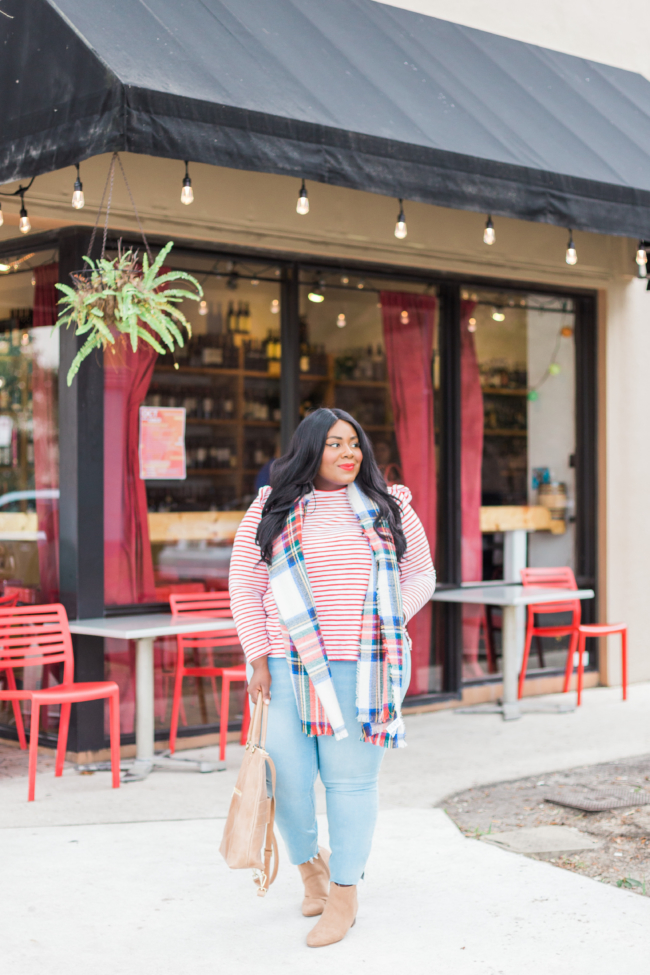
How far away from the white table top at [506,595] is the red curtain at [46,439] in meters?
2.65

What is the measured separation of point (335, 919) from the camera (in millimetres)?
3471

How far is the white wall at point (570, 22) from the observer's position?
7398 millimetres

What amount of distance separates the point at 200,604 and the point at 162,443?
3.33ft

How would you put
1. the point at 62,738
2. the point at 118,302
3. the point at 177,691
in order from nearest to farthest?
the point at 118,302 < the point at 62,738 < the point at 177,691

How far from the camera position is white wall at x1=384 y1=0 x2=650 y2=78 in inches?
291

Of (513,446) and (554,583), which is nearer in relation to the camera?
(554,583)

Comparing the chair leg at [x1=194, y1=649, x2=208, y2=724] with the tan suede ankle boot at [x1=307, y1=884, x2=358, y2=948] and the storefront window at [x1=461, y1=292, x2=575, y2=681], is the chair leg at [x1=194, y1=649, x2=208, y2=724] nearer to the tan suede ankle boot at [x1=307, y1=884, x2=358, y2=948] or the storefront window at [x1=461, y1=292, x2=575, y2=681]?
the storefront window at [x1=461, y1=292, x2=575, y2=681]

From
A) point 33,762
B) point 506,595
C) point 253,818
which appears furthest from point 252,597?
point 506,595

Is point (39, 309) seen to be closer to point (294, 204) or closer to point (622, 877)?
point (294, 204)

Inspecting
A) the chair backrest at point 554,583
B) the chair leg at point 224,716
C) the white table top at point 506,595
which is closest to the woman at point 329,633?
the chair leg at point 224,716

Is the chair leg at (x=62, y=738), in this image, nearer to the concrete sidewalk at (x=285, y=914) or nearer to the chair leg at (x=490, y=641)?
the concrete sidewalk at (x=285, y=914)

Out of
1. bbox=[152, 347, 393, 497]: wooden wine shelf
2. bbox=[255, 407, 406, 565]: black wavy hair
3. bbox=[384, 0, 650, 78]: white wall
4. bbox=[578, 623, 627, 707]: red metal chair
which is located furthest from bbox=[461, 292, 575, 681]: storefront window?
bbox=[255, 407, 406, 565]: black wavy hair

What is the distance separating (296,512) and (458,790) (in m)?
2.54

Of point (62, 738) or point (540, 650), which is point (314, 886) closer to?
point (62, 738)
